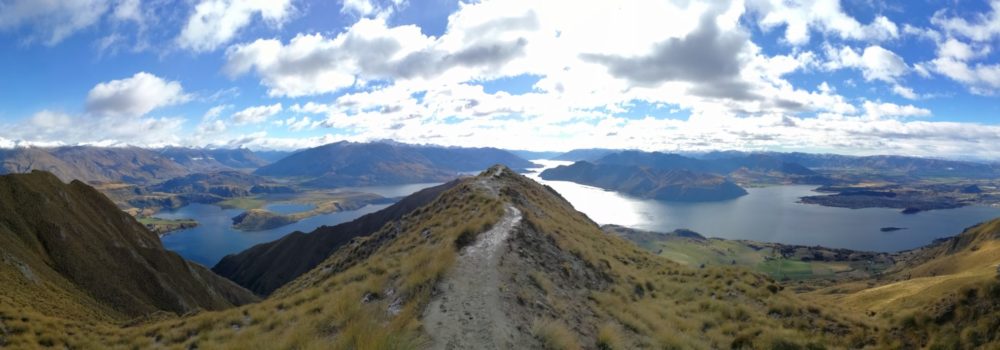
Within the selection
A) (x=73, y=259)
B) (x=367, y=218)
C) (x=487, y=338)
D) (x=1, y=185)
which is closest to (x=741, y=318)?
(x=487, y=338)

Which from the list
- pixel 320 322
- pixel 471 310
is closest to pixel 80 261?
pixel 320 322

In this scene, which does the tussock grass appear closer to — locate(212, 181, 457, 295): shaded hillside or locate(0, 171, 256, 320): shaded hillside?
locate(0, 171, 256, 320): shaded hillside

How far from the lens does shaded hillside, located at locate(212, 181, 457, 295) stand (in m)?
124

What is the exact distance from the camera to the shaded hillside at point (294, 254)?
405 feet

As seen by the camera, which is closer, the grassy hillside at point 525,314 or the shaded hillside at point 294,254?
the grassy hillside at point 525,314

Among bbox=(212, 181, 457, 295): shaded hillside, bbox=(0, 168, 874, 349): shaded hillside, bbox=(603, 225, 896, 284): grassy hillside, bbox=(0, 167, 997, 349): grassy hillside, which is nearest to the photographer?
bbox=(0, 168, 874, 349): shaded hillside

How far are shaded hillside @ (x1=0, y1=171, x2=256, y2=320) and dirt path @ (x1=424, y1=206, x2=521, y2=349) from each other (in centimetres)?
2871

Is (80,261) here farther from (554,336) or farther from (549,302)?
(554,336)

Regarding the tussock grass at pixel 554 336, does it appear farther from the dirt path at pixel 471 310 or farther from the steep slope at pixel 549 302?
the dirt path at pixel 471 310

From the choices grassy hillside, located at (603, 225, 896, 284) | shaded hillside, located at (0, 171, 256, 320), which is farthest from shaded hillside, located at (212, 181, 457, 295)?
grassy hillside, located at (603, 225, 896, 284)

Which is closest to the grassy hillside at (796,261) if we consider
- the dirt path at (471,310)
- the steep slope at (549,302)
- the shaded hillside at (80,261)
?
the shaded hillside at (80,261)

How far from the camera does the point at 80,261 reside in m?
51.2

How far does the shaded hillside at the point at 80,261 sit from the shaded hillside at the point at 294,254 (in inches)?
1927

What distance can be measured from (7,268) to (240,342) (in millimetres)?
36862
